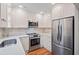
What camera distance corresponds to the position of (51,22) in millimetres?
1271

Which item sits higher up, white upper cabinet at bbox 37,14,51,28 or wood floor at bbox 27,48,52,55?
white upper cabinet at bbox 37,14,51,28

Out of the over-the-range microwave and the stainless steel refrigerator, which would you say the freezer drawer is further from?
the over-the-range microwave

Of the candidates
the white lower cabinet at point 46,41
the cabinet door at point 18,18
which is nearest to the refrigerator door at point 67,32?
the white lower cabinet at point 46,41

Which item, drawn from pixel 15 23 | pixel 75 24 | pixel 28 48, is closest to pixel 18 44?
pixel 28 48

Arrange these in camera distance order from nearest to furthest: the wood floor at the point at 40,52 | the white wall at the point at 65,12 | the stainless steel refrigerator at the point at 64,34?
the wood floor at the point at 40,52 → the white wall at the point at 65,12 → the stainless steel refrigerator at the point at 64,34

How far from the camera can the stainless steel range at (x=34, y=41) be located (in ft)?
4.17

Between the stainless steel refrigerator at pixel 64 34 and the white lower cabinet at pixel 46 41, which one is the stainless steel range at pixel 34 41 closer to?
the white lower cabinet at pixel 46 41

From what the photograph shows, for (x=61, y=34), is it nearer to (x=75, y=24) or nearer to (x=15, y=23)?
(x=75, y=24)

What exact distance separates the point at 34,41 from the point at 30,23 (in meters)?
0.23

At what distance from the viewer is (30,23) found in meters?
1.27

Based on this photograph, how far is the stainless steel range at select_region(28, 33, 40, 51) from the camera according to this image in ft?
4.17

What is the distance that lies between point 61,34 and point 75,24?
21cm

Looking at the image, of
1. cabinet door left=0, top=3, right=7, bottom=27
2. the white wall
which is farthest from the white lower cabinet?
cabinet door left=0, top=3, right=7, bottom=27

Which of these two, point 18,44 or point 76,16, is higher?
point 76,16
